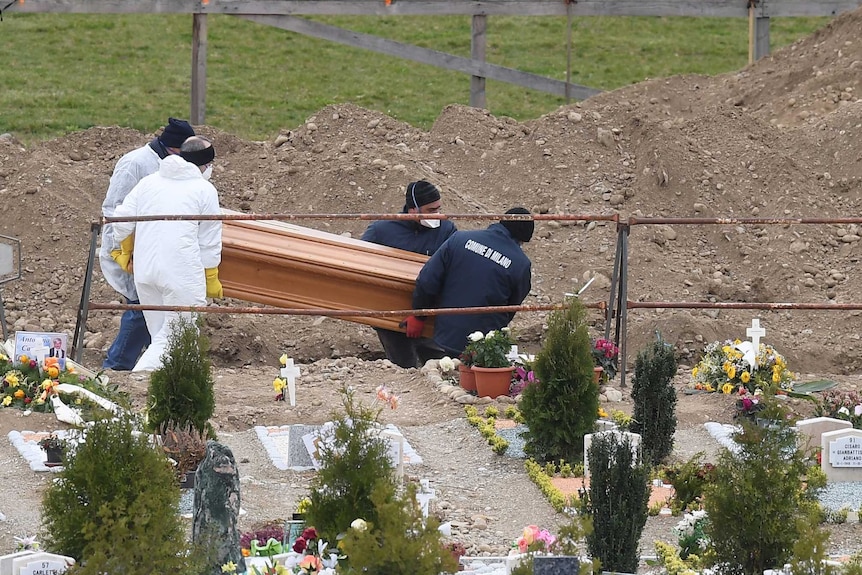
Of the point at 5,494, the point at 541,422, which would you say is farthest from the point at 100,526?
the point at 541,422

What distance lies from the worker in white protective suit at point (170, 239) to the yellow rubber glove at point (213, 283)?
7 centimetres

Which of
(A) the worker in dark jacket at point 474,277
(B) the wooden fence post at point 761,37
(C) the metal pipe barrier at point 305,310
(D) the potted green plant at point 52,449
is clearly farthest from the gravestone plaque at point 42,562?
(B) the wooden fence post at point 761,37

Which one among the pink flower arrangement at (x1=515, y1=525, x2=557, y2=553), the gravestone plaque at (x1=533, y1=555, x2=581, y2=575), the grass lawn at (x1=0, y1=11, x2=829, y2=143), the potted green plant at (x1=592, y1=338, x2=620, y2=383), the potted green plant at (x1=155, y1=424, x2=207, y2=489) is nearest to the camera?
the gravestone plaque at (x1=533, y1=555, x2=581, y2=575)

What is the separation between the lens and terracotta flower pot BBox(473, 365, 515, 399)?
10203 mm

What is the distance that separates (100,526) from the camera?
20.7 ft

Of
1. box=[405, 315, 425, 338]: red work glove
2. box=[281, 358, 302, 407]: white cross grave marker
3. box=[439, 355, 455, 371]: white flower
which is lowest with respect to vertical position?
box=[281, 358, 302, 407]: white cross grave marker

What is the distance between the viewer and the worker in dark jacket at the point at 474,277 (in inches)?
435

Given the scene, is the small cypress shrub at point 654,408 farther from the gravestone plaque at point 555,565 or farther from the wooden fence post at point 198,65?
the wooden fence post at point 198,65

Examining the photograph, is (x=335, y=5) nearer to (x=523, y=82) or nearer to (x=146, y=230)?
(x=523, y=82)

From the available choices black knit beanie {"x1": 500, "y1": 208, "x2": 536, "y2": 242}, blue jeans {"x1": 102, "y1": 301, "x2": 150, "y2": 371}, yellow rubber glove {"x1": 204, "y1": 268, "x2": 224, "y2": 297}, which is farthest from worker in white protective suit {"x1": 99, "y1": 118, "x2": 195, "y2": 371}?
black knit beanie {"x1": 500, "y1": 208, "x2": 536, "y2": 242}

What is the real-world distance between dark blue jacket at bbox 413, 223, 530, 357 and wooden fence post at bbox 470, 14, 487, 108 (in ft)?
19.0

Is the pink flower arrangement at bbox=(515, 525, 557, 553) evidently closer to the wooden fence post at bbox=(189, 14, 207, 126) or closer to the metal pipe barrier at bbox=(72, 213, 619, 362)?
the metal pipe barrier at bbox=(72, 213, 619, 362)

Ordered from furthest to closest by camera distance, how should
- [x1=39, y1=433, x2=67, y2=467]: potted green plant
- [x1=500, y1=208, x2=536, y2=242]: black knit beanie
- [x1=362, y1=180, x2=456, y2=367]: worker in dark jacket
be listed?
[x1=362, y1=180, x2=456, y2=367]: worker in dark jacket < [x1=500, y1=208, x2=536, y2=242]: black knit beanie < [x1=39, y1=433, x2=67, y2=467]: potted green plant

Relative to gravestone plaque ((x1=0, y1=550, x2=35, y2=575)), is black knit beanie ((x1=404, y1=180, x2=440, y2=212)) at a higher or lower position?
higher
